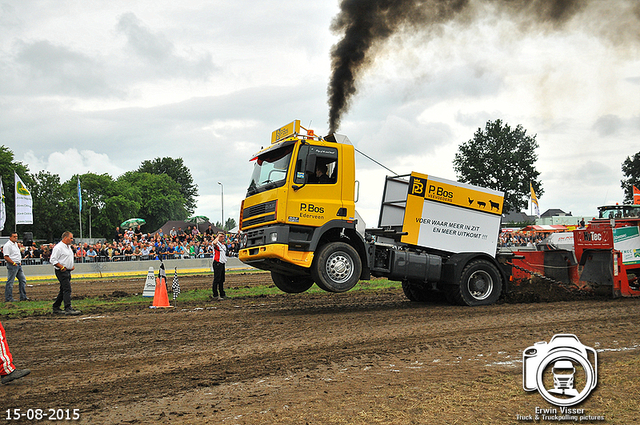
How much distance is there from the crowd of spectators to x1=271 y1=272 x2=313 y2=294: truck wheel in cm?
1699

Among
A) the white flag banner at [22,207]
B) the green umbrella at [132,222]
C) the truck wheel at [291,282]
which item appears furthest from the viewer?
the green umbrella at [132,222]

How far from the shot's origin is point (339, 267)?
10055 millimetres

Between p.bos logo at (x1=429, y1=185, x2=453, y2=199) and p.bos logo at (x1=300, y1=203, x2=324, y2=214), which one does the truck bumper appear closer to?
p.bos logo at (x1=300, y1=203, x2=324, y2=214)

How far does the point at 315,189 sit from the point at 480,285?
4501 mm

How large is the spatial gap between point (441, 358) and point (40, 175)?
80.5m

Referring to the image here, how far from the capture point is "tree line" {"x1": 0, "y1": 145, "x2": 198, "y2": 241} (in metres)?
67.2

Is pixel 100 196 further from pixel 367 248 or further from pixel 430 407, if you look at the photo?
pixel 430 407

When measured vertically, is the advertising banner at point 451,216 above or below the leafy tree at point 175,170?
below

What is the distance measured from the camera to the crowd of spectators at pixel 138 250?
1038 inches

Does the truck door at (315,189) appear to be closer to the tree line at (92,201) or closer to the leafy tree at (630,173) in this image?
the tree line at (92,201)

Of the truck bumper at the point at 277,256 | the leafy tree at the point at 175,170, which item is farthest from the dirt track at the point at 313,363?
the leafy tree at the point at 175,170

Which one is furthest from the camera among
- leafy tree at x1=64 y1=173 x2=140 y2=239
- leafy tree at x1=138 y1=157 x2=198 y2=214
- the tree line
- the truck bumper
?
leafy tree at x1=138 y1=157 x2=198 y2=214

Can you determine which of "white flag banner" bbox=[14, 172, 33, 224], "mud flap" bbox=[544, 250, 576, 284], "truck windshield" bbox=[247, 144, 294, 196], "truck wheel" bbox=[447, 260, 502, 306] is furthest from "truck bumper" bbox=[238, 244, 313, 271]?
"white flag banner" bbox=[14, 172, 33, 224]

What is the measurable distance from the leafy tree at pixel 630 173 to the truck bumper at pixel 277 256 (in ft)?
251
